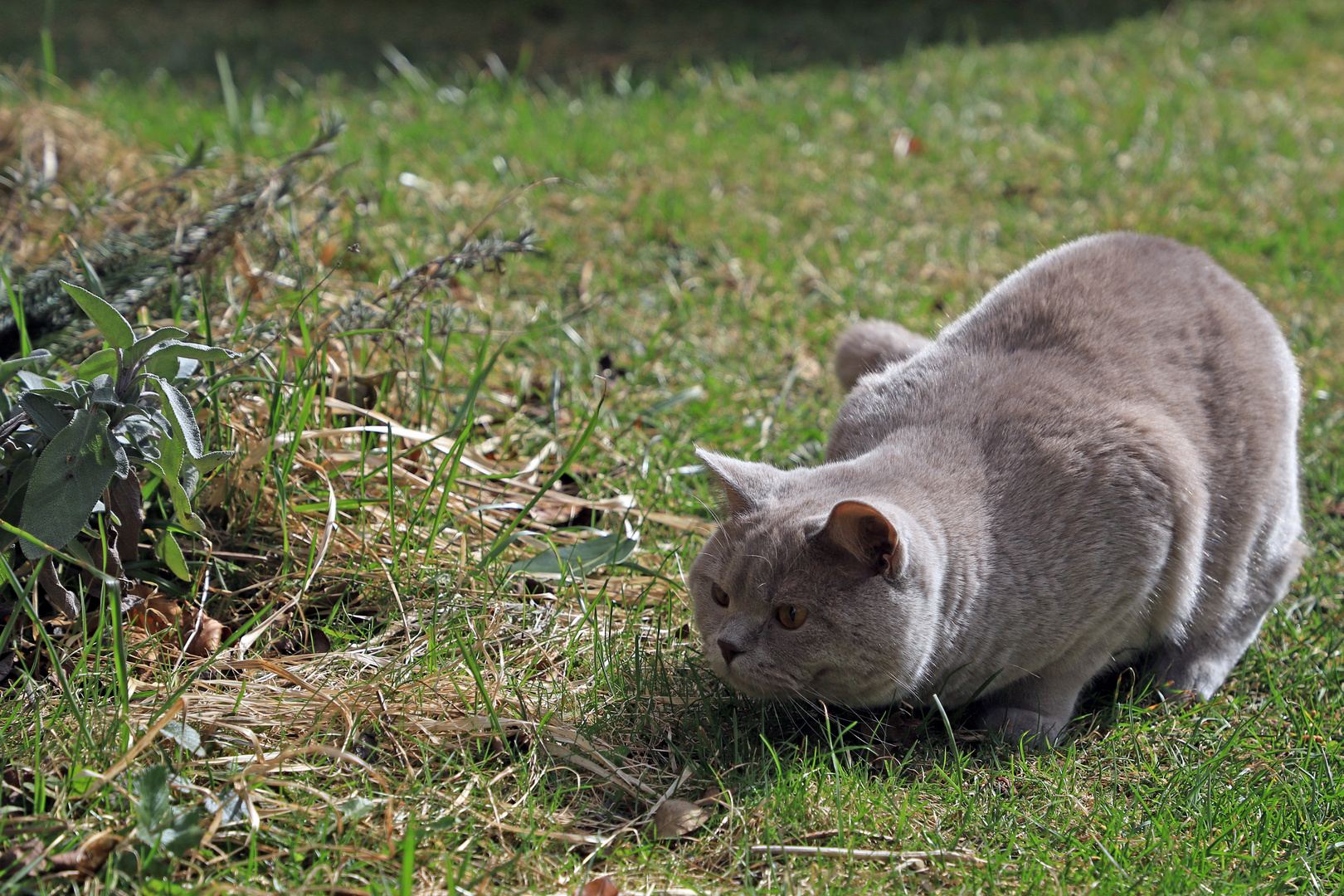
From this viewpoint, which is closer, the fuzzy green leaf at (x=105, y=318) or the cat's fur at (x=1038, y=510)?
the fuzzy green leaf at (x=105, y=318)

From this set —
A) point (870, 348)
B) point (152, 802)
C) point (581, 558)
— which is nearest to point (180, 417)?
point (152, 802)

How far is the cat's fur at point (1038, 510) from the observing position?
209 cm

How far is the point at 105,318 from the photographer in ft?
6.47

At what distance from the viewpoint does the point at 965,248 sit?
4516mm

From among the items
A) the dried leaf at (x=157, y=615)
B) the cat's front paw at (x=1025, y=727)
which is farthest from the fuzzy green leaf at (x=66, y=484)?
the cat's front paw at (x=1025, y=727)

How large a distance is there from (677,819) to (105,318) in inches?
55.4

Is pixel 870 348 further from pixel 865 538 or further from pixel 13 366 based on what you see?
pixel 13 366

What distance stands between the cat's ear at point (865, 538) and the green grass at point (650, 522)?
403 mm

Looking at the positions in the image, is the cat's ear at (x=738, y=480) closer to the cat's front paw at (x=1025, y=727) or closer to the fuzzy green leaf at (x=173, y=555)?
the cat's front paw at (x=1025, y=727)

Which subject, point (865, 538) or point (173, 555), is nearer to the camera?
point (865, 538)

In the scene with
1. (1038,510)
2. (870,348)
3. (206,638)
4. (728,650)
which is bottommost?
(206,638)

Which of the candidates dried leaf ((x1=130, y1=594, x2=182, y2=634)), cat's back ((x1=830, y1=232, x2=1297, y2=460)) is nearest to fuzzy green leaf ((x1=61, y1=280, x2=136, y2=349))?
dried leaf ((x1=130, y1=594, x2=182, y2=634))

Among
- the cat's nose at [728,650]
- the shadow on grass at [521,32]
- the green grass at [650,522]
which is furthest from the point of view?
the shadow on grass at [521,32]

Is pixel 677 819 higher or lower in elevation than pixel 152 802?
lower
